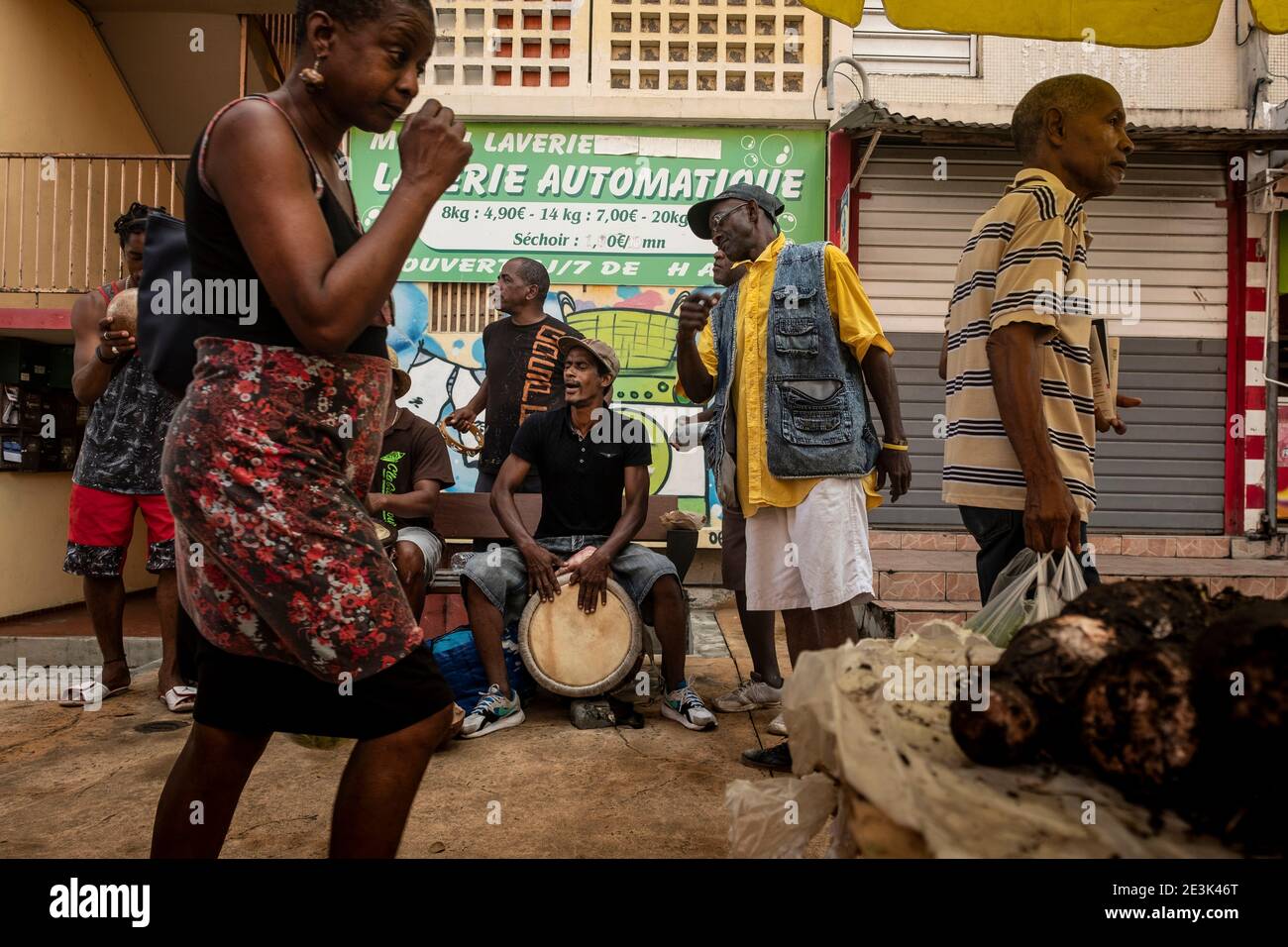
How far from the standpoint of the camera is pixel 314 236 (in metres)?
1.46

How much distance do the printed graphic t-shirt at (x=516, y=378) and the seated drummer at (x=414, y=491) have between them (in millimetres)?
627

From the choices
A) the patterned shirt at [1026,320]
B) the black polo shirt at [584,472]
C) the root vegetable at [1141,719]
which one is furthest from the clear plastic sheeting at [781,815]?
the black polo shirt at [584,472]

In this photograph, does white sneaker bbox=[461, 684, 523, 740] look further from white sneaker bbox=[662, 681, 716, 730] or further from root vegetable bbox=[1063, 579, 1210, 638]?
root vegetable bbox=[1063, 579, 1210, 638]

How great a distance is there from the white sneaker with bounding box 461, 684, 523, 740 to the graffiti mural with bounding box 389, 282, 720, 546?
14.9 ft

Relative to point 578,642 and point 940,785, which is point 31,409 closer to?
point 578,642

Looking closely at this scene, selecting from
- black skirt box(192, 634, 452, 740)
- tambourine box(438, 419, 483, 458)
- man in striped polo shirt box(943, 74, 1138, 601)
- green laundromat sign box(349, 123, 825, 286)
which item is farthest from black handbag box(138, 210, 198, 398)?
green laundromat sign box(349, 123, 825, 286)

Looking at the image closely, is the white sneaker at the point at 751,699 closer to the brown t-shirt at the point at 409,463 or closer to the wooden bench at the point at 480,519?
the wooden bench at the point at 480,519

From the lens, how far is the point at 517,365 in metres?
5.52

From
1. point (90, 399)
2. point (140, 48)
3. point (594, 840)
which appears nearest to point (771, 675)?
point (594, 840)

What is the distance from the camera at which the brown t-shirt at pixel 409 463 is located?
4.82 m

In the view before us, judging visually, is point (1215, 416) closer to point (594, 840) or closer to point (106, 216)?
point (594, 840)

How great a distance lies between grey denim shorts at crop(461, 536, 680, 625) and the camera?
4242 millimetres

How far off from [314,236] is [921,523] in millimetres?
7913

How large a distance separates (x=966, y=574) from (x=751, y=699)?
2.91 metres
